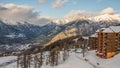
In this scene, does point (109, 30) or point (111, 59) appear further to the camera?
point (109, 30)

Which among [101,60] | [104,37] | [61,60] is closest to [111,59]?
[101,60]

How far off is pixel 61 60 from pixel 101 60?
25857 millimetres

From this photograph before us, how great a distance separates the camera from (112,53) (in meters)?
174

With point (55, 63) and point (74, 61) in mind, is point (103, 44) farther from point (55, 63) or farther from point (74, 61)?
point (55, 63)

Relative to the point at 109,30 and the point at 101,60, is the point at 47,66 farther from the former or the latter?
the point at 109,30

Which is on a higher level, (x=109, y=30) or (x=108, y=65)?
(x=109, y=30)

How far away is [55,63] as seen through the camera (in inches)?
6614

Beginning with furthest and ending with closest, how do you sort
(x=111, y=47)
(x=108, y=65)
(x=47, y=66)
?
(x=111, y=47)
(x=47, y=66)
(x=108, y=65)

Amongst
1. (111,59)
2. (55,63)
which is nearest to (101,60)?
(111,59)

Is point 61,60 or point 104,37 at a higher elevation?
point 104,37

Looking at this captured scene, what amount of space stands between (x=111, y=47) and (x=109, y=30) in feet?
36.3

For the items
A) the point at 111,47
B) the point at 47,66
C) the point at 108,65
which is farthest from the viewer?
the point at 111,47

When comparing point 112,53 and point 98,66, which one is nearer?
point 98,66

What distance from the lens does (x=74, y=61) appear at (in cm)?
17188
